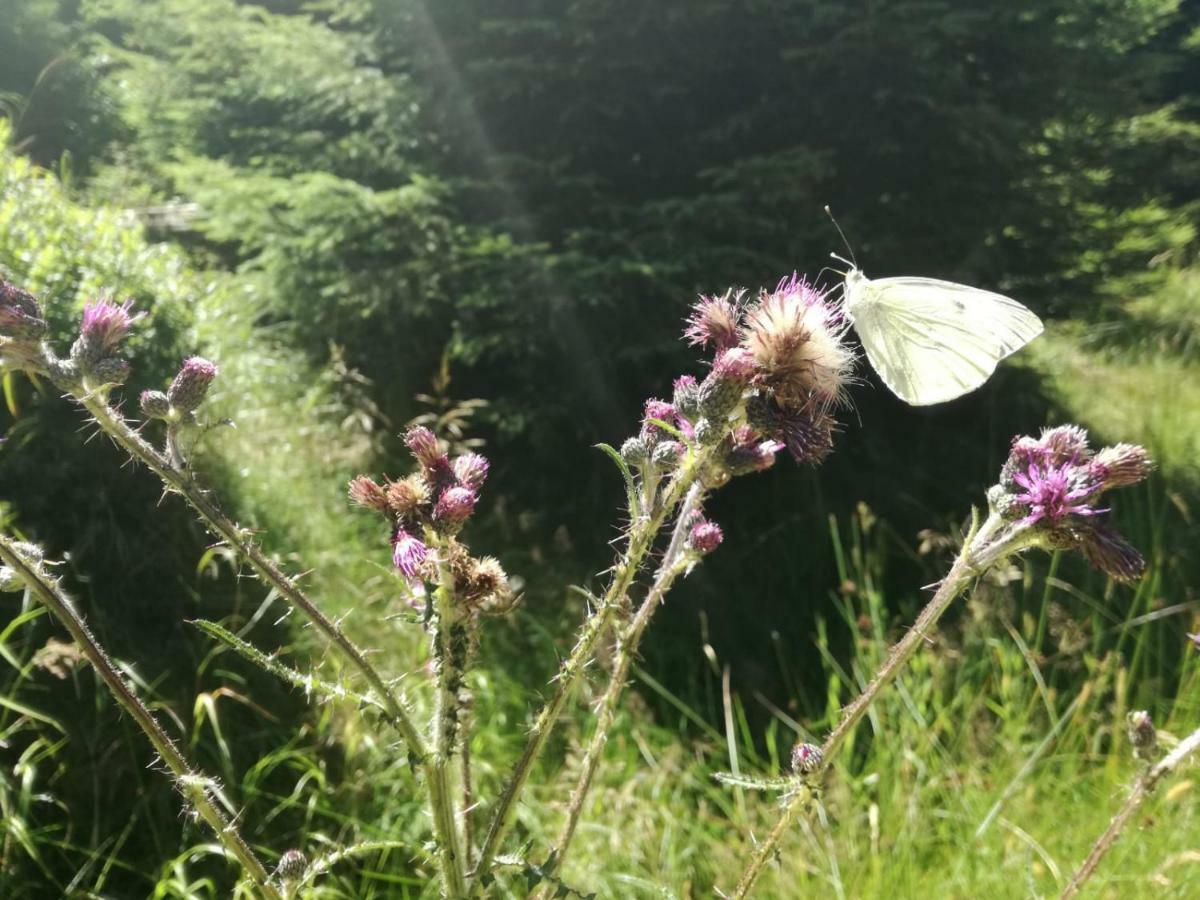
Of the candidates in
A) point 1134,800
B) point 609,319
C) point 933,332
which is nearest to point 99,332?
point 1134,800

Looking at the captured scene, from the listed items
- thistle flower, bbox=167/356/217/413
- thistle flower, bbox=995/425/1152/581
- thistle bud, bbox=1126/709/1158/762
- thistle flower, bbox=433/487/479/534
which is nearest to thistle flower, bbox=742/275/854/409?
thistle flower, bbox=995/425/1152/581

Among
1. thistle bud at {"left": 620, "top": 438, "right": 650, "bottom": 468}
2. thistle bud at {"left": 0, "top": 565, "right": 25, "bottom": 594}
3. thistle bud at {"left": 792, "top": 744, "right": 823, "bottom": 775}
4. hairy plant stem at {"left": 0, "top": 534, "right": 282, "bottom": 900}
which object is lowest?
→ thistle bud at {"left": 792, "top": 744, "right": 823, "bottom": 775}

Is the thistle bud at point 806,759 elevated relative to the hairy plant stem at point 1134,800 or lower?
elevated

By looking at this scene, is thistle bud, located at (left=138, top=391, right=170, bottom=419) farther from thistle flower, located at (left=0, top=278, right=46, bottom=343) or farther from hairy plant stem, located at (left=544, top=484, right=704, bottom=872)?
hairy plant stem, located at (left=544, top=484, right=704, bottom=872)

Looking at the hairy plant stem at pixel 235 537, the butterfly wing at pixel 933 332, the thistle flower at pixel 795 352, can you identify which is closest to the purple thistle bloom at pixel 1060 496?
the thistle flower at pixel 795 352

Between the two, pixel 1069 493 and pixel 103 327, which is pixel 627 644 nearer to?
pixel 1069 493

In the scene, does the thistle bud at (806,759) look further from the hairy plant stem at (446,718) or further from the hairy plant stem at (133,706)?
the hairy plant stem at (133,706)
